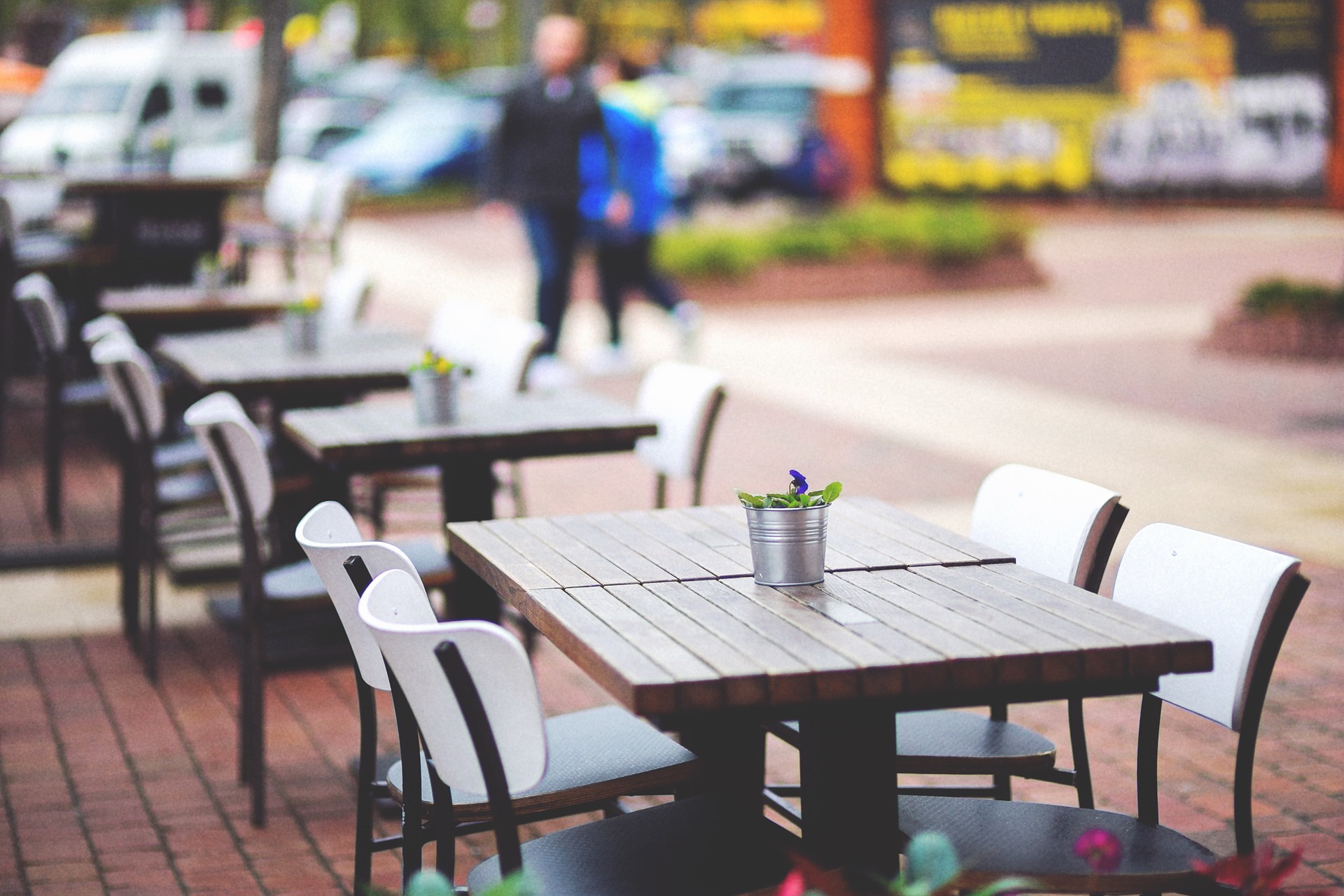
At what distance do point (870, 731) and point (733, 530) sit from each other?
0.86m

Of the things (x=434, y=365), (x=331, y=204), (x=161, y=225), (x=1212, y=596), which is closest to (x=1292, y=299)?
(x=331, y=204)

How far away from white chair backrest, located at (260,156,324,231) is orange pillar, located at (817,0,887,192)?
40.8 ft

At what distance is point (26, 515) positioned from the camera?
7.91 m

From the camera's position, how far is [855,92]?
83.6 ft

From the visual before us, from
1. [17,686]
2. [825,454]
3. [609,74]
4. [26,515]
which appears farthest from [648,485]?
[609,74]

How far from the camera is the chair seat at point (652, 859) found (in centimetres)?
291

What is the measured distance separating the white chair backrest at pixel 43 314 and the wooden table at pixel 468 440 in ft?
6.45

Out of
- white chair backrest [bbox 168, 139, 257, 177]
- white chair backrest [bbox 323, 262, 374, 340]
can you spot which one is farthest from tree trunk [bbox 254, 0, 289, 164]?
white chair backrest [bbox 323, 262, 374, 340]

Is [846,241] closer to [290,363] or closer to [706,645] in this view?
[290,363]

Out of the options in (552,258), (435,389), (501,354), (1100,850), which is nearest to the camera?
(1100,850)

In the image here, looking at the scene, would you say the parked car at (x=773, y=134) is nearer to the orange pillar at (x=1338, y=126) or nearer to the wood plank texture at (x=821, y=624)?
the orange pillar at (x=1338, y=126)

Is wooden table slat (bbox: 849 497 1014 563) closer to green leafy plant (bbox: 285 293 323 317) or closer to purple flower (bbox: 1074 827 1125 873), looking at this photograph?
purple flower (bbox: 1074 827 1125 873)

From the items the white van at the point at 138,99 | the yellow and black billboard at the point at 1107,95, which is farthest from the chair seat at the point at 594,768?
the yellow and black billboard at the point at 1107,95

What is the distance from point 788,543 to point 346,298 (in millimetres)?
4677
